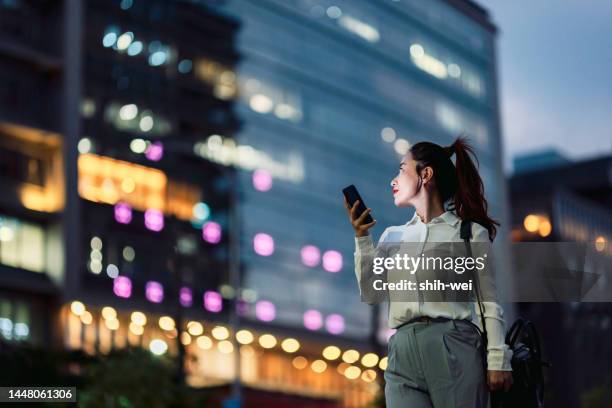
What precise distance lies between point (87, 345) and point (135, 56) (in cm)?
1540

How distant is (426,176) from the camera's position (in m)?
5.56

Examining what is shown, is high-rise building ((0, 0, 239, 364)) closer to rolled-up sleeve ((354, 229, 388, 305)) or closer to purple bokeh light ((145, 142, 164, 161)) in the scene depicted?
purple bokeh light ((145, 142, 164, 161))

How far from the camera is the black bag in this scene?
5273 millimetres

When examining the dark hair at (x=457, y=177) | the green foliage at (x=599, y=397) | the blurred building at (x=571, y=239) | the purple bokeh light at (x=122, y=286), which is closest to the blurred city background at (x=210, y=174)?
the purple bokeh light at (x=122, y=286)

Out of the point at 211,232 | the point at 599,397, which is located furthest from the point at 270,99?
the point at 599,397

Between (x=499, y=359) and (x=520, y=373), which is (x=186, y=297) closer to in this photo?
(x=520, y=373)

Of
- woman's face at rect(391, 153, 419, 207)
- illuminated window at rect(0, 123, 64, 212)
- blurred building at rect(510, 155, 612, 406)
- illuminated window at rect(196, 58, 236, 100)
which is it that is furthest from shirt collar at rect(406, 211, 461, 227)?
illuminated window at rect(196, 58, 236, 100)

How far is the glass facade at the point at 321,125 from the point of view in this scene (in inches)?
2758

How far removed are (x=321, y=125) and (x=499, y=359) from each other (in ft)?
230

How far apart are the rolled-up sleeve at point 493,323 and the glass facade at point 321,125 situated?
62330 mm

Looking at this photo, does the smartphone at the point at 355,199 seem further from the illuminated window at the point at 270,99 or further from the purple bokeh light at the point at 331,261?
the purple bokeh light at the point at 331,261

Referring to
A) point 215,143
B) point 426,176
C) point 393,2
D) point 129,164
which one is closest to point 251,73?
point 215,143

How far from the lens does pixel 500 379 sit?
514 centimetres

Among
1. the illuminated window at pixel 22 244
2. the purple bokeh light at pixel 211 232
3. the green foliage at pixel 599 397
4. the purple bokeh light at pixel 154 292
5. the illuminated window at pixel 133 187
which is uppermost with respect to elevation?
the illuminated window at pixel 133 187
